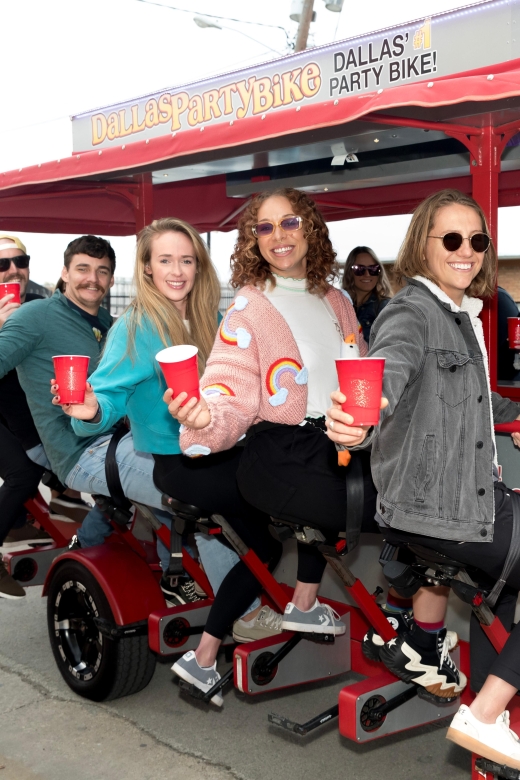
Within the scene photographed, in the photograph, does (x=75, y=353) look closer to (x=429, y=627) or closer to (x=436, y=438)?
(x=429, y=627)

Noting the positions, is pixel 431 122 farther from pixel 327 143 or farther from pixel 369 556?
pixel 369 556

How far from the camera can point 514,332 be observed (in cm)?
539

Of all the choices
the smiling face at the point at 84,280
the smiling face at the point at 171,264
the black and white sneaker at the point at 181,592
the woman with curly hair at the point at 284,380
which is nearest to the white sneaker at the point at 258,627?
the woman with curly hair at the point at 284,380

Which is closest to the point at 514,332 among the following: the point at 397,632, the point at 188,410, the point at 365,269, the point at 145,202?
the point at 365,269

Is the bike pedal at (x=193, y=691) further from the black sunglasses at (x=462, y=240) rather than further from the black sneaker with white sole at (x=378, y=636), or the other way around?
the black sunglasses at (x=462, y=240)

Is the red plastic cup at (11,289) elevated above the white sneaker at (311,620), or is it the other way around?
the red plastic cup at (11,289)

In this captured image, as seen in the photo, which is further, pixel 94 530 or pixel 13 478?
pixel 13 478

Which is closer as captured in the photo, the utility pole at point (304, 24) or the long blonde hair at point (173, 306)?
the long blonde hair at point (173, 306)

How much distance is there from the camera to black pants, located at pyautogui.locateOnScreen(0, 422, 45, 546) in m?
4.69

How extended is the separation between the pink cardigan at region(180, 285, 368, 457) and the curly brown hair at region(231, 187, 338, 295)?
0.13m

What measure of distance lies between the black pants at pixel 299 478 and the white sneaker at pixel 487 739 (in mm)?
642

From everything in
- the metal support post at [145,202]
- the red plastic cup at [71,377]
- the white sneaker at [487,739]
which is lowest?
the white sneaker at [487,739]

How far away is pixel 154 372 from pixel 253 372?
0.60m

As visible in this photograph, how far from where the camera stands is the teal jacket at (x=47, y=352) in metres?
3.96
